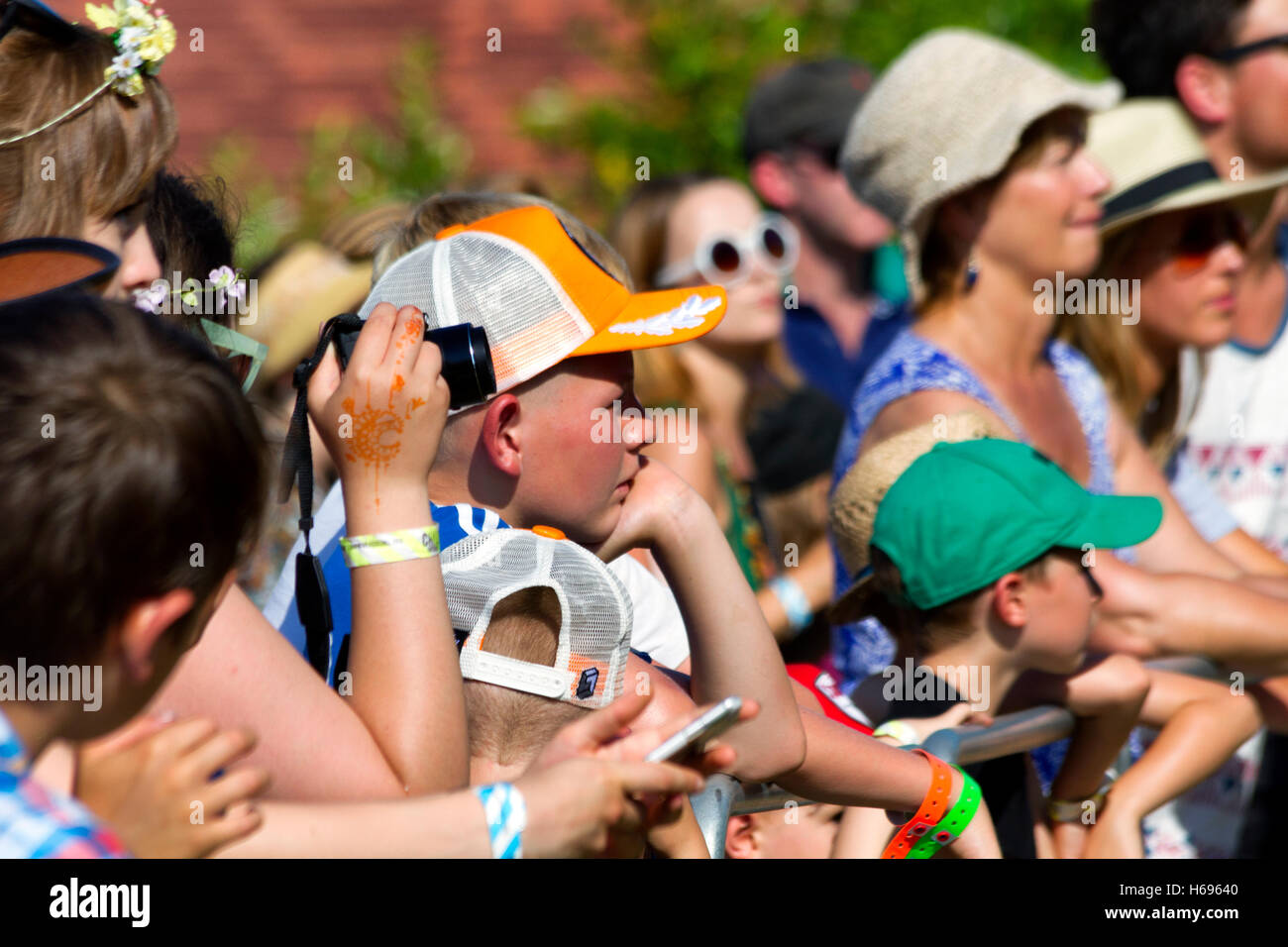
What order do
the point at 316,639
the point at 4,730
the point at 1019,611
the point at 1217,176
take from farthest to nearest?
the point at 1217,176
the point at 1019,611
the point at 316,639
the point at 4,730

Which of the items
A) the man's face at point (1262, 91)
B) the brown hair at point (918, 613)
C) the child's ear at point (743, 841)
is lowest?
the child's ear at point (743, 841)

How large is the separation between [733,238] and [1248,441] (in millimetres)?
1835

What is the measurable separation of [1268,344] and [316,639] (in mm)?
3303

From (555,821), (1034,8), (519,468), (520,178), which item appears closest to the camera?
(555,821)

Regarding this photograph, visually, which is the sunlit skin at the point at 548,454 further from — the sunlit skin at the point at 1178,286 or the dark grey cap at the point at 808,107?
the dark grey cap at the point at 808,107

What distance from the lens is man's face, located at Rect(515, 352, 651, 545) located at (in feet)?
6.75

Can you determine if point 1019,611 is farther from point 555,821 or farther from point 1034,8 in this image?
point 1034,8

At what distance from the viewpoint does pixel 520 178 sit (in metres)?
4.34

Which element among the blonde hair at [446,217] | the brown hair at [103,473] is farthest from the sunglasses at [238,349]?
the brown hair at [103,473]

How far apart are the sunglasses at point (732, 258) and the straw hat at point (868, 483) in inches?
72.3

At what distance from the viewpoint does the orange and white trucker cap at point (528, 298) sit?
2035 mm

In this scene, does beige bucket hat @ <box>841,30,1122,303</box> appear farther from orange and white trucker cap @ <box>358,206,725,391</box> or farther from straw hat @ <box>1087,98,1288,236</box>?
orange and white trucker cap @ <box>358,206,725,391</box>

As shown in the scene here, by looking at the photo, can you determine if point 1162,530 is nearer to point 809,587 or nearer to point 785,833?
point 809,587
